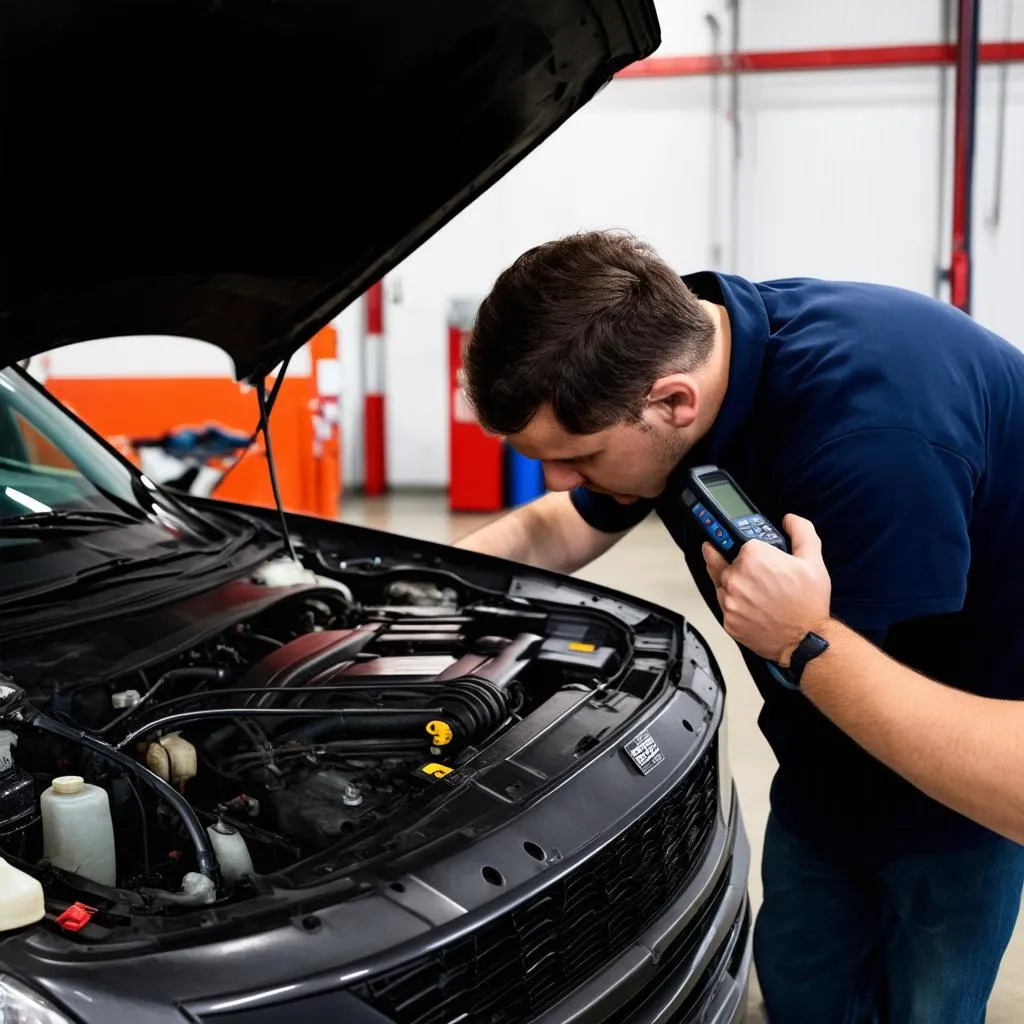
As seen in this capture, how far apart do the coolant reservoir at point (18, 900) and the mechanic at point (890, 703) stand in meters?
0.82

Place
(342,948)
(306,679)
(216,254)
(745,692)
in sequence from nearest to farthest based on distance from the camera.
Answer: (342,948)
(306,679)
(216,254)
(745,692)

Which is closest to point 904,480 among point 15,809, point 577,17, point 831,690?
point 831,690

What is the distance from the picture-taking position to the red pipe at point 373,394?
859 cm

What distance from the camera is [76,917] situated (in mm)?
1082

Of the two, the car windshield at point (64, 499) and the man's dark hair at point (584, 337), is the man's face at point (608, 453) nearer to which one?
the man's dark hair at point (584, 337)

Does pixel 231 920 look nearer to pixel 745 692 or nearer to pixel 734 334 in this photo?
pixel 734 334

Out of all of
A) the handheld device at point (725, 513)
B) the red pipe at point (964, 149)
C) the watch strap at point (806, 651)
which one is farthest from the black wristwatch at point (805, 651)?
the red pipe at point (964, 149)

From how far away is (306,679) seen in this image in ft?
5.64

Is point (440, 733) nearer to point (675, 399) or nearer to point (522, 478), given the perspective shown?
point (675, 399)

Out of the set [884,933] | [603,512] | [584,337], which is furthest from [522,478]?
[584,337]

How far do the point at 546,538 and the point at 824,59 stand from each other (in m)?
6.64

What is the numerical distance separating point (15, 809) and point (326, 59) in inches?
41.8

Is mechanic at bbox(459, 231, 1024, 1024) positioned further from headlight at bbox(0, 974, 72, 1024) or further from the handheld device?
headlight at bbox(0, 974, 72, 1024)

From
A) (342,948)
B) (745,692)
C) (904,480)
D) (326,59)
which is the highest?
(326,59)
